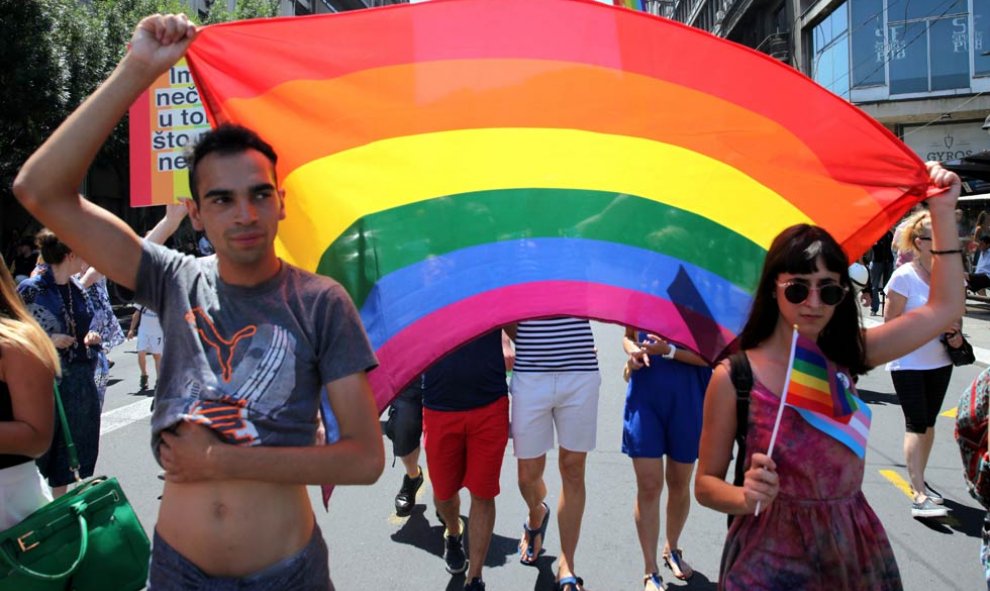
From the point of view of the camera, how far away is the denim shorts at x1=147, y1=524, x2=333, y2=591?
1.95m

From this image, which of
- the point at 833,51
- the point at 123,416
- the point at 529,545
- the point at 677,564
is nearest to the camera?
the point at 677,564

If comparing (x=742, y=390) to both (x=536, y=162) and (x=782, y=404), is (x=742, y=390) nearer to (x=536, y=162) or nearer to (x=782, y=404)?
(x=782, y=404)

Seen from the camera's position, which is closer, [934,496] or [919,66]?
[934,496]

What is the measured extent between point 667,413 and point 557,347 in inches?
27.1

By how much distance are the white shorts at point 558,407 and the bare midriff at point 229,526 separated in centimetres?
239

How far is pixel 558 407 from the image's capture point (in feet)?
14.1

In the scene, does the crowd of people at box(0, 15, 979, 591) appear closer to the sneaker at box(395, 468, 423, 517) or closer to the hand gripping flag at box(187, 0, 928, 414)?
the hand gripping flag at box(187, 0, 928, 414)

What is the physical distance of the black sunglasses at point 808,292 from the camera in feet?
7.73

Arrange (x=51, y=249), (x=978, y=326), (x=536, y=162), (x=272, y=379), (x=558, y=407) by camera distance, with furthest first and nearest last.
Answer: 1. (x=978, y=326)
2. (x=51, y=249)
3. (x=558, y=407)
4. (x=536, y=162)
5. (x=272, y=379)

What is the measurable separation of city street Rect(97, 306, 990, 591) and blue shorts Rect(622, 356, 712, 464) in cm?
80

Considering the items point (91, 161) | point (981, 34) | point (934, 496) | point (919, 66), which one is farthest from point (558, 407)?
point (981, 34)

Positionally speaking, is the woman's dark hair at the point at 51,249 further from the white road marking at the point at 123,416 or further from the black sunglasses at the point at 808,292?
the black sunglasses at the point at 808,292

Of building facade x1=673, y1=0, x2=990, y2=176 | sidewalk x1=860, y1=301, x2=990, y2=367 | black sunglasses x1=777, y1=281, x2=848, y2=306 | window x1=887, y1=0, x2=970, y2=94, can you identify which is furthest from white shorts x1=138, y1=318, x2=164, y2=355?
window x1=887, y1=0, x2=970, y2=94

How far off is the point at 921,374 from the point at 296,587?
4770 mm
